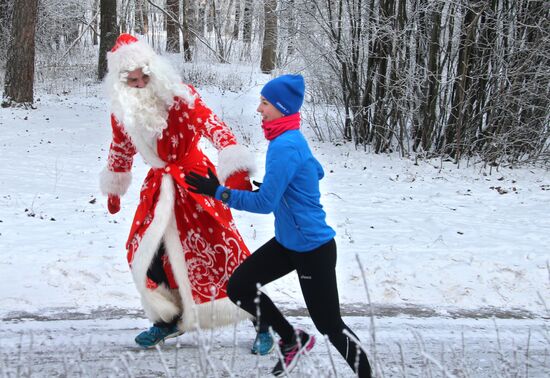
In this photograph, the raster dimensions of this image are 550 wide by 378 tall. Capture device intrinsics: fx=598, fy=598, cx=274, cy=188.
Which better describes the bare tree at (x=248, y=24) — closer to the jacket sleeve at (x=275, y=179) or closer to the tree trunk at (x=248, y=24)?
the tree trunk at (x=248, y=24)

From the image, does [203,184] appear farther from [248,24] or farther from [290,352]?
[248,24]

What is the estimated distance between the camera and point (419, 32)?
9.36 metres

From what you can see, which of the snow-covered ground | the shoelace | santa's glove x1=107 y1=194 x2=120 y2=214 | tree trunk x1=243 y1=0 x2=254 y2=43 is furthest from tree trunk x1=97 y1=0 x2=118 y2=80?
the shoelace

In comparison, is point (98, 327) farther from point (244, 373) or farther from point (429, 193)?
point (429, 193)

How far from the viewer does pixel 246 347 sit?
3834 millimetres

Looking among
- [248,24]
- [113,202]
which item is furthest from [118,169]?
[248,24]

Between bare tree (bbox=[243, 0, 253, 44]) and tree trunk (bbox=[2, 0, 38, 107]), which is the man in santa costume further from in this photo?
bare tree (bbox=[243, 0, 253, 44])

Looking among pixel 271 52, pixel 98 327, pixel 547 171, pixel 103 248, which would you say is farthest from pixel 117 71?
pixel 271 52

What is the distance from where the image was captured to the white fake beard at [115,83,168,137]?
3373mm

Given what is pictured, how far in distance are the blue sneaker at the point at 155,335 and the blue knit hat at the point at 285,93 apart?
65.1 inches

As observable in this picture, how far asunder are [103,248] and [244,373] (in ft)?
7.99

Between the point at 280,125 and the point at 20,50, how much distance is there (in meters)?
10.2

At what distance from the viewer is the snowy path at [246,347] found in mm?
3494

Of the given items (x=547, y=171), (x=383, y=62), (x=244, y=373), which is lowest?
(x=244, y=373)
